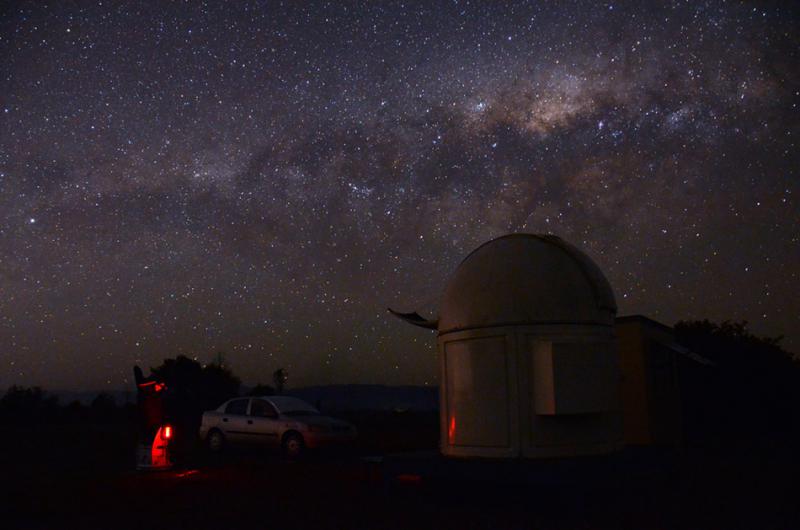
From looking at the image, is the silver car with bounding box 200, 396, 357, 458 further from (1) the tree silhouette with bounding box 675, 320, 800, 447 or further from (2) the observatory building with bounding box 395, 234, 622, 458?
(1) the tree silhouette with bounding box 675, 320, 800, 447

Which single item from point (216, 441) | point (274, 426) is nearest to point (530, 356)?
point (274, 426)

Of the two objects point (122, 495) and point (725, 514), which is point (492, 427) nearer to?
point (725, 514)

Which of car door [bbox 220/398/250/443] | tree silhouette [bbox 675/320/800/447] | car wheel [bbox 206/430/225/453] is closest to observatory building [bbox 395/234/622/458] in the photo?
car door [bbox 220/398/250/443]

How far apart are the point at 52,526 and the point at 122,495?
7.56 ft

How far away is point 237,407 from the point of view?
54.6 feet

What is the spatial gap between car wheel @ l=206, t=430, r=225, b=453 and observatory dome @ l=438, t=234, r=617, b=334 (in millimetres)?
8140

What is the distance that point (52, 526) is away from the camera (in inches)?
326

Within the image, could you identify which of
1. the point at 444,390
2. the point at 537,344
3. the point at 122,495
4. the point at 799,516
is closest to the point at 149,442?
the point at 122,495

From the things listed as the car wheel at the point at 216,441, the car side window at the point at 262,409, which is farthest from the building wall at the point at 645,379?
the car wheel at the point at 216,441

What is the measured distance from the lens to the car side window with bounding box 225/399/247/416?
16.5m

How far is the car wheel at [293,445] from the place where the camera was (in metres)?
15.2

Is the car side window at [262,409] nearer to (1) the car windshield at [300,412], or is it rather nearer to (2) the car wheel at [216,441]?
(1) the car windshield at [300,412]

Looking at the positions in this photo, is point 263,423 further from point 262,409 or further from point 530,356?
point 530,356

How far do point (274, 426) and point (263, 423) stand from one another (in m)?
0.35
